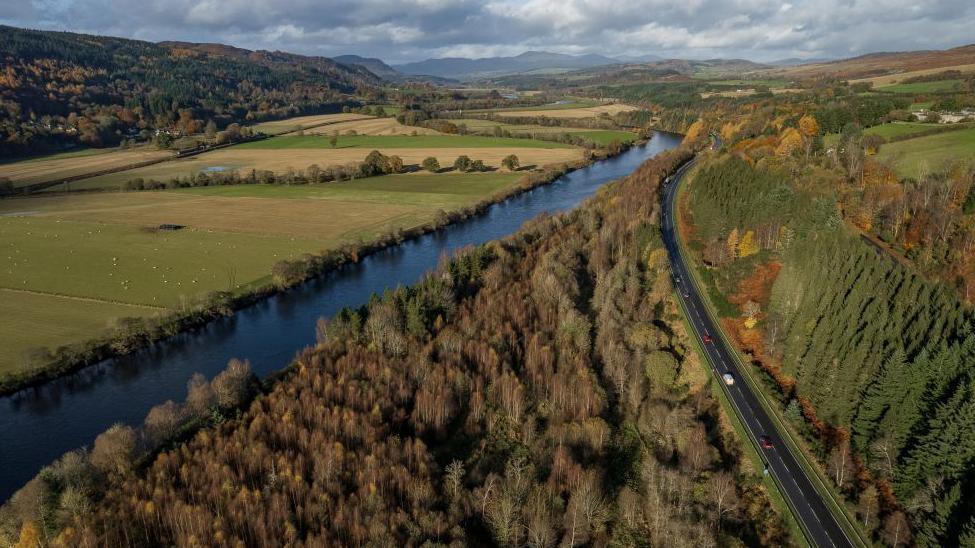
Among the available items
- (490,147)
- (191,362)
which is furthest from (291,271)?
(490,147)

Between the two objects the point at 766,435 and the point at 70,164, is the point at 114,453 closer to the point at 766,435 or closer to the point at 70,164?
the point at 766,435

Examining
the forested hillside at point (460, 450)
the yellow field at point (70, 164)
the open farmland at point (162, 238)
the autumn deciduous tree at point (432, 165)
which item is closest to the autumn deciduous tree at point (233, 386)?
the forested hillside at point (460, 450)

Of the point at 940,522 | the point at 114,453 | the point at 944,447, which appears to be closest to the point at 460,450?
the point at 114,453

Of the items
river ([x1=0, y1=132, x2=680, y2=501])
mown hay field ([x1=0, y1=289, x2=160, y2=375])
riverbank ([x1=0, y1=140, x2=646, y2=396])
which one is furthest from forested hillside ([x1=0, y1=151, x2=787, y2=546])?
mown hay field ([x1=0, y1=289, x2=160, y2=375])

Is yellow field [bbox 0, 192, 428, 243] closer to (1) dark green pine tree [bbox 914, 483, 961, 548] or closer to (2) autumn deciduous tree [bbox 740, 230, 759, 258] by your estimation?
(2) autumn deciduous tree [bbox 740, 230, 759, 258]

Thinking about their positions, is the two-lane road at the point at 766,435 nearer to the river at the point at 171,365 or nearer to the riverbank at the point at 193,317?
the river at the point at 171,365

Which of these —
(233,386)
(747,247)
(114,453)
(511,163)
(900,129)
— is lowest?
(114,453)
